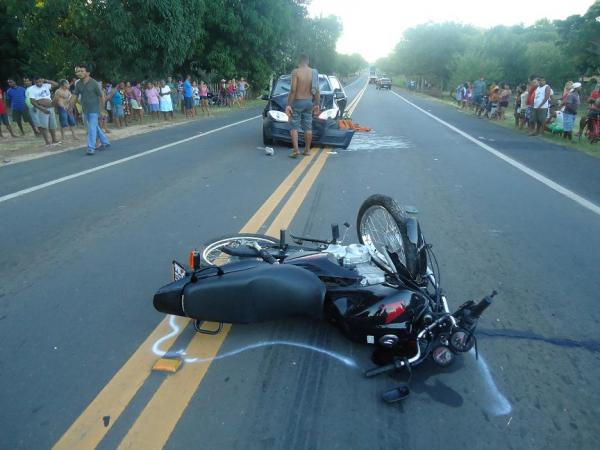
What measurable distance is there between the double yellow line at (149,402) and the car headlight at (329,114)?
8148mm

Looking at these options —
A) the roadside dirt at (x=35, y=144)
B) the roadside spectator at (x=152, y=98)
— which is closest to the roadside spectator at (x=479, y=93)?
the roadside spectator at (x=152, y=98)

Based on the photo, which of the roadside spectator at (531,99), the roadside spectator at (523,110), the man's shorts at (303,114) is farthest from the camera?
the roadside spectator at (523,110)

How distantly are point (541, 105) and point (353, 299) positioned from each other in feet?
46.9

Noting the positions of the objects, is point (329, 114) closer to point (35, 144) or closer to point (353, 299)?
point (35, 144)

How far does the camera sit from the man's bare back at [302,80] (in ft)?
30.2

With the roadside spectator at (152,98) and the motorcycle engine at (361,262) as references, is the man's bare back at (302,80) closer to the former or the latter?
the motorcycle engine at (361,262)

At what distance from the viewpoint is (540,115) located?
1485cm

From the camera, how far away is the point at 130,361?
2.87m

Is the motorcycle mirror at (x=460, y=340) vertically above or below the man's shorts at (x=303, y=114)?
below

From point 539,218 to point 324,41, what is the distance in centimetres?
6612

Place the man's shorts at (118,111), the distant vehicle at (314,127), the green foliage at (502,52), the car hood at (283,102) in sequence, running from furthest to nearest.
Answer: the green foliage at (502,52) < the man's shorts at (118,111) < the car hood at (283,102) < the distant vehicle at (314,127)

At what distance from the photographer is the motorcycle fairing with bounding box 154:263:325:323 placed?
288 centimetres

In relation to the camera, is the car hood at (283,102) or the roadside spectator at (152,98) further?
the roadside spectator at (152,98)

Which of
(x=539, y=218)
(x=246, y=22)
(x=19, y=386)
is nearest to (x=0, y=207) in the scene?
(x=19, y=386)
